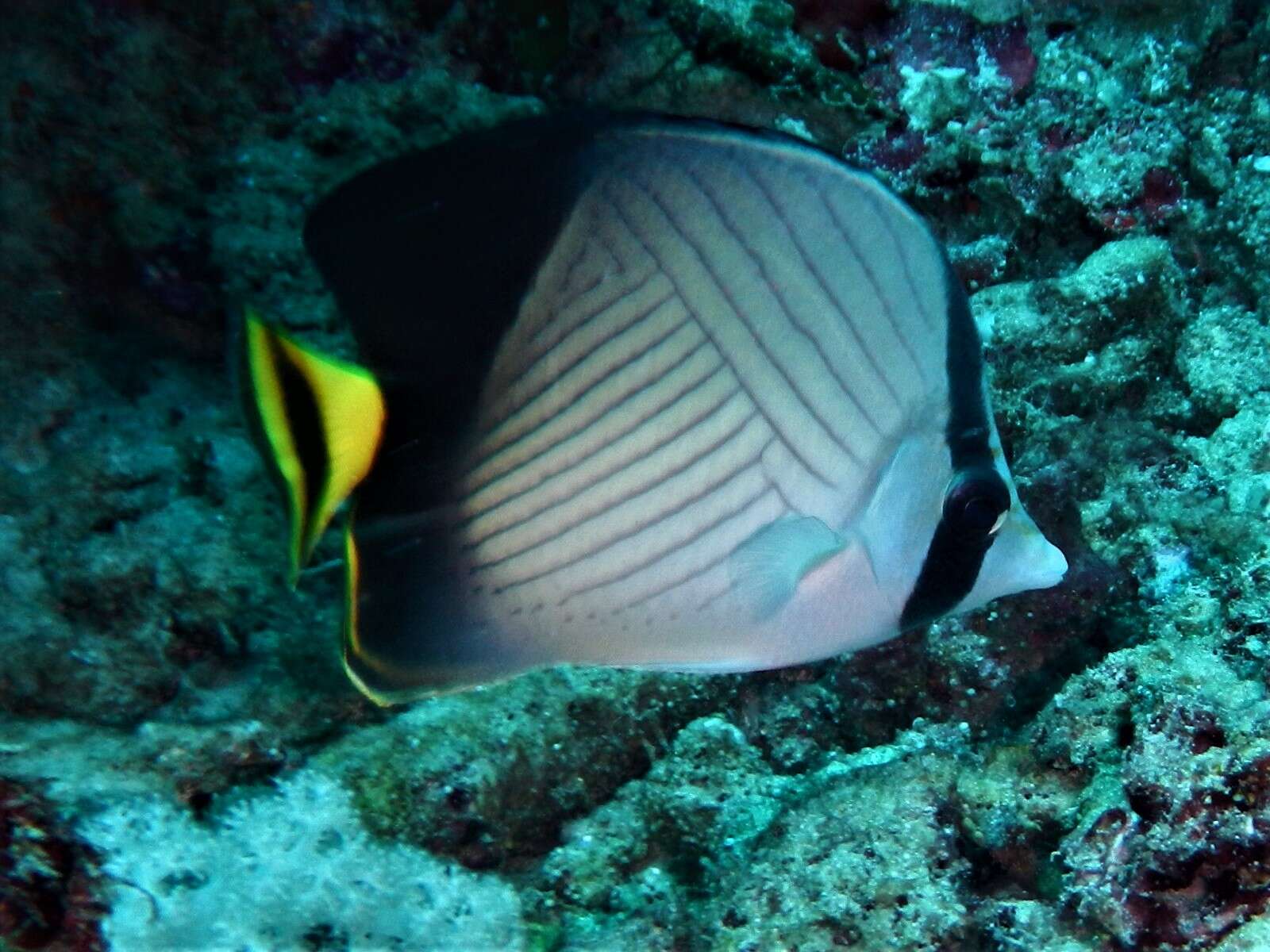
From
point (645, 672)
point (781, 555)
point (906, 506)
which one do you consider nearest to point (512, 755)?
point (645, 672)

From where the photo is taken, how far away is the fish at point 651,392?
1.43m

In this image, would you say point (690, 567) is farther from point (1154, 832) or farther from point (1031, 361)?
point (1031, 361)

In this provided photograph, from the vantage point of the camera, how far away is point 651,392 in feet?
4.82

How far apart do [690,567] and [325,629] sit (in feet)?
5.74

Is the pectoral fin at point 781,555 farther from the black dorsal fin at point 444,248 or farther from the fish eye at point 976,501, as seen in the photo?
the black dorsal fin at point 444,248

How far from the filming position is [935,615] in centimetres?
157

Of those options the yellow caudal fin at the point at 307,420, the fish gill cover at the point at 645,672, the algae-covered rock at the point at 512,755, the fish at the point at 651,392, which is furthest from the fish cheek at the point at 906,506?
the algae-covered rock at the point at 512,755

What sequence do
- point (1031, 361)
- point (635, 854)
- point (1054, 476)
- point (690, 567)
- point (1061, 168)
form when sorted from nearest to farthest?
1. point (690, 567)
2. point (635, 854)
3. point (1054, 476)
4. point (1031, 361)
5. point (1061, 168)

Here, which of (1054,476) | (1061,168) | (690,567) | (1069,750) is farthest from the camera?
(1061,168)

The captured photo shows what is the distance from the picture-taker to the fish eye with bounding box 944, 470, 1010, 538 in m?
1.47

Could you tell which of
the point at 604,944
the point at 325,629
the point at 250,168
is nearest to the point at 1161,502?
the point at 604,944

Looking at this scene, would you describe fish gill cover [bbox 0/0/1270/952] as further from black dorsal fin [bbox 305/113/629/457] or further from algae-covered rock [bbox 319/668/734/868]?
black dorsal fin [bbox 305/113/629/457]

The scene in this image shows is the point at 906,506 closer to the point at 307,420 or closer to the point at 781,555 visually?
the point at 781,555

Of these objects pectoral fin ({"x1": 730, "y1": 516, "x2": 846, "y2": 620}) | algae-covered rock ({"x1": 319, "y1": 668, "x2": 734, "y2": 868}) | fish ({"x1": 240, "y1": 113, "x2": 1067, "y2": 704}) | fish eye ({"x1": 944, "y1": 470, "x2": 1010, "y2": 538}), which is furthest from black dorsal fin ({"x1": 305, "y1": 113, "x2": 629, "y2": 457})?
algae-covered rock ({"x1": 319, "y1": 668, "x2": 734, "y2": 868})
